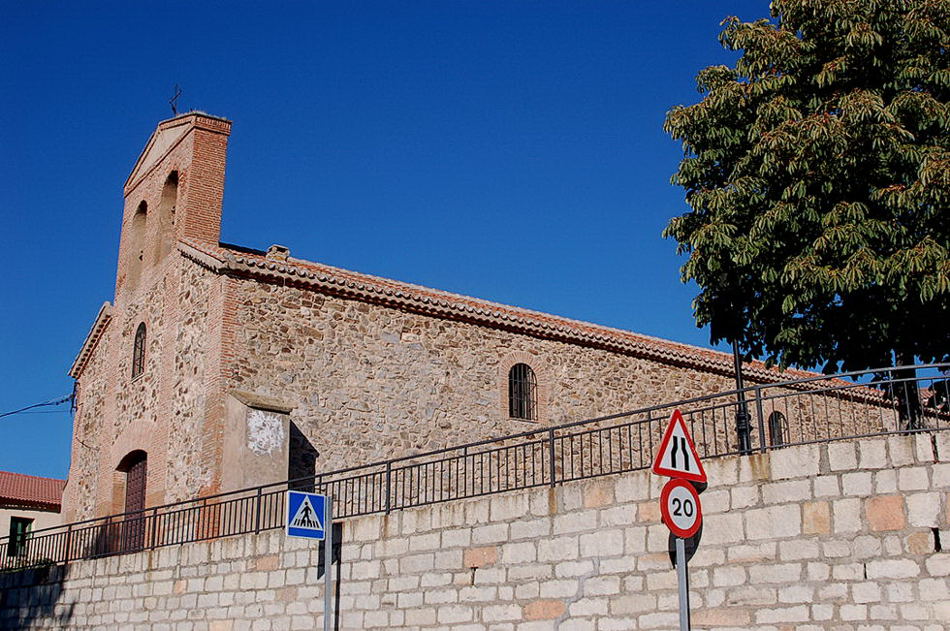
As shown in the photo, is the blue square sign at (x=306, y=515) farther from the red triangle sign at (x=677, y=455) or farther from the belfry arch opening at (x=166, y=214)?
the belfry arch opening at (x=166, y=214)

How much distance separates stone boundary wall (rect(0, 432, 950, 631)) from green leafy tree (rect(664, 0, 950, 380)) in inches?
161

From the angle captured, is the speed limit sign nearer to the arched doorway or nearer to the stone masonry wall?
the stone masonry wall

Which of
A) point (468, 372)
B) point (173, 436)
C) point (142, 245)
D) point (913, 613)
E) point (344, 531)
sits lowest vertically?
point (913, 613)

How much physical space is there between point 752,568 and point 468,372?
12.6 meters

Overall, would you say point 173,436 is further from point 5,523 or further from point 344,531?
point 5,523

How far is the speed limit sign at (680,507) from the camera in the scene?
10188mm

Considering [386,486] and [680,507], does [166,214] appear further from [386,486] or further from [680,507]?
[680,507]

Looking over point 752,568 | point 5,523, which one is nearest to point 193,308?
point 752,568

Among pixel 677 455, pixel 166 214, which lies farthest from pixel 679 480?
pixel 166 214

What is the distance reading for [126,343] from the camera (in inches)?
984

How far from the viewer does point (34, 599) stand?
20.8 m

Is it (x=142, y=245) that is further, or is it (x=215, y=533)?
(x=142, y=245)

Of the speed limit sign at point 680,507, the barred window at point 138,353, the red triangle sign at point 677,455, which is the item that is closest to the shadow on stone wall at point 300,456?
the barred window at point 138,353

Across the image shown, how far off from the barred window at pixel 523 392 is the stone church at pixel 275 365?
0.03 m
